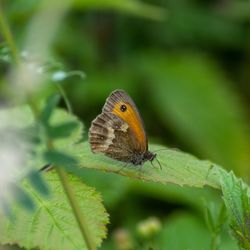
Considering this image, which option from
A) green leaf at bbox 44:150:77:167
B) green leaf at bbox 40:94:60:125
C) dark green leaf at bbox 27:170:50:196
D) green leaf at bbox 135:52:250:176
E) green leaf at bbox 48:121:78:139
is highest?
green leaf at bbox 40:94:60:125

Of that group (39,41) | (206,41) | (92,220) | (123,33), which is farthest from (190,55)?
(92,220)

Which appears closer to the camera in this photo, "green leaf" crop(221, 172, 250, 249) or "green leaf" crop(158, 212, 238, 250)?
"green leaf" crop(221, 172, 250, 249)

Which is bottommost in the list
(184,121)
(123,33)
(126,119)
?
(184,121)

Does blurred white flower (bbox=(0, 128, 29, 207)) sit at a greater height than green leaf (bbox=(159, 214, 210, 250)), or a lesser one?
greater

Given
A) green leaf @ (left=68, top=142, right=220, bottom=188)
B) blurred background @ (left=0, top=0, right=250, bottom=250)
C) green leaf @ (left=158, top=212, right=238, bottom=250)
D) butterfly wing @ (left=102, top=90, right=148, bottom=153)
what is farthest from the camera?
blurred background @ (left=0, top=0, right=250, bottom=250)

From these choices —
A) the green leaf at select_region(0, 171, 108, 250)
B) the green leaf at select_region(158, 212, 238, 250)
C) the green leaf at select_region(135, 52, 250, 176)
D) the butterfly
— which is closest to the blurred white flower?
the green leaf at select_region(0, 171, 108, 250)

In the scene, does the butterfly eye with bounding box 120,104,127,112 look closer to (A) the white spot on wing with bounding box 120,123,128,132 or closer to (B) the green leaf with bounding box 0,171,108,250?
(A) the white spot on wing with bounding box 120,123,128,132

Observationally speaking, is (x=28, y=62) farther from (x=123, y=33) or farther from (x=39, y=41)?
(x=123, y=33)
